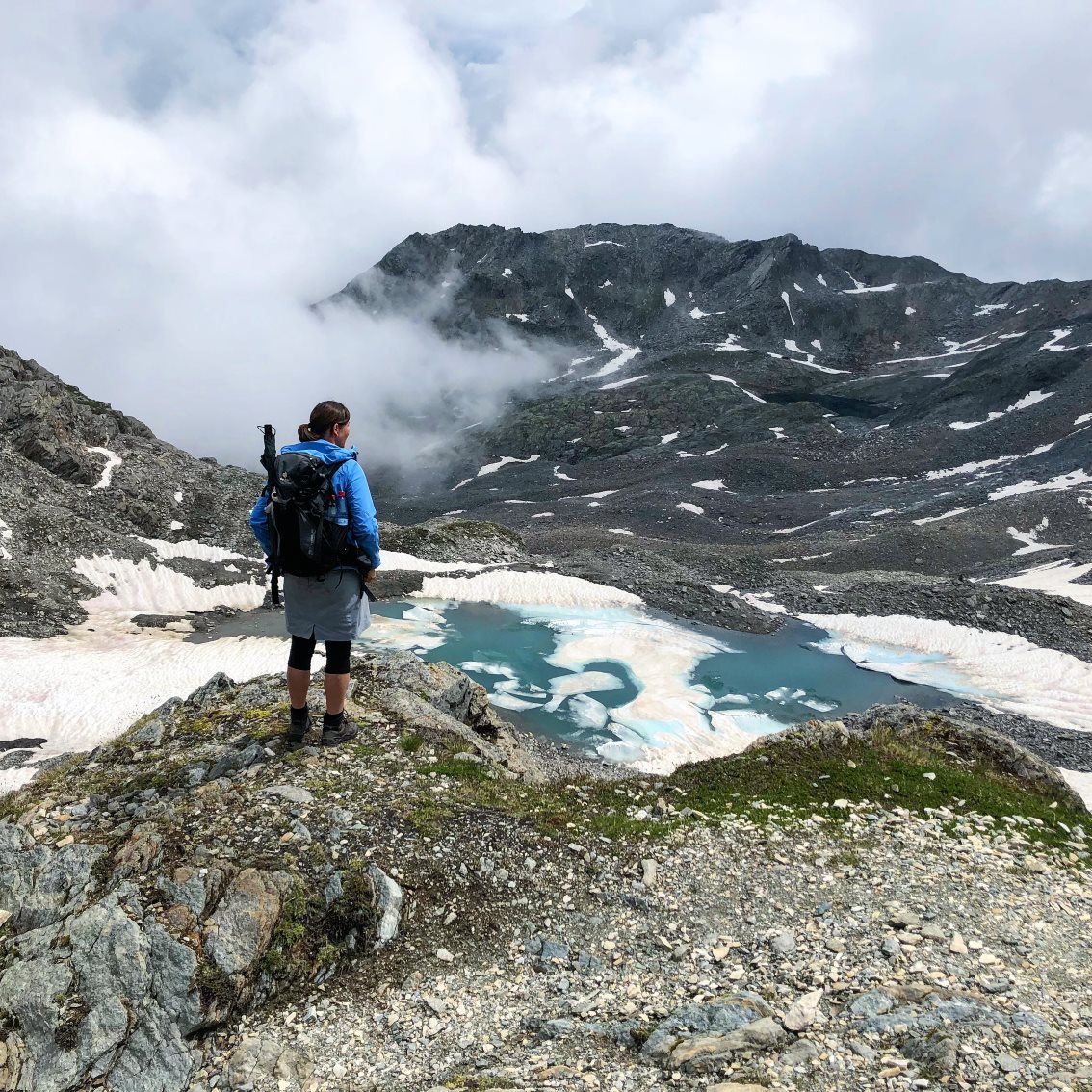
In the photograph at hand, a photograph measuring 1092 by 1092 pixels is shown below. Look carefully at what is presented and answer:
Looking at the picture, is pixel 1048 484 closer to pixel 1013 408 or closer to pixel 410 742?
pixel 1013 408

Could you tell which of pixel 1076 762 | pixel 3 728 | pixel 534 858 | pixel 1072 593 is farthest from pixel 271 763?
pixel 1072 593

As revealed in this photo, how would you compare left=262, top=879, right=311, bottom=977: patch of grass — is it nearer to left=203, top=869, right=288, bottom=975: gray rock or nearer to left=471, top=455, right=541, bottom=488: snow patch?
left=203, top=869, right=288, bottom=975: gray rock

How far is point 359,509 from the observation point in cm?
854

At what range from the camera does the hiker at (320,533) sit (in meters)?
8.27

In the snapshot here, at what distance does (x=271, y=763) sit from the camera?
9.67 meters

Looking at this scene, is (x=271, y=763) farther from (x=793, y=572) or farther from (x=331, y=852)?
(x=793, y=572)

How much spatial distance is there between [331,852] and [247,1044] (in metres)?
2.08

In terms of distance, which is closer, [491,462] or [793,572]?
[793,572]

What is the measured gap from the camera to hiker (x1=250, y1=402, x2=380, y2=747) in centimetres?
827

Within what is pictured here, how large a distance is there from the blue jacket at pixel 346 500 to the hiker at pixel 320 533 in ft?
0.04

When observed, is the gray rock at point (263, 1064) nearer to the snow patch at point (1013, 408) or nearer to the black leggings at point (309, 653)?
the black leggings at point (309, 653)

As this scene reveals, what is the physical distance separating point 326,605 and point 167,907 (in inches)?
144

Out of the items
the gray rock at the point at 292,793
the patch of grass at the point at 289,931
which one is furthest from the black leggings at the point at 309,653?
the patch of grass at the point at 289,931

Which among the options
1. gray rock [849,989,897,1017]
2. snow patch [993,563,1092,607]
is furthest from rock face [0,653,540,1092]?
snow patch [993,563,1092,607]
